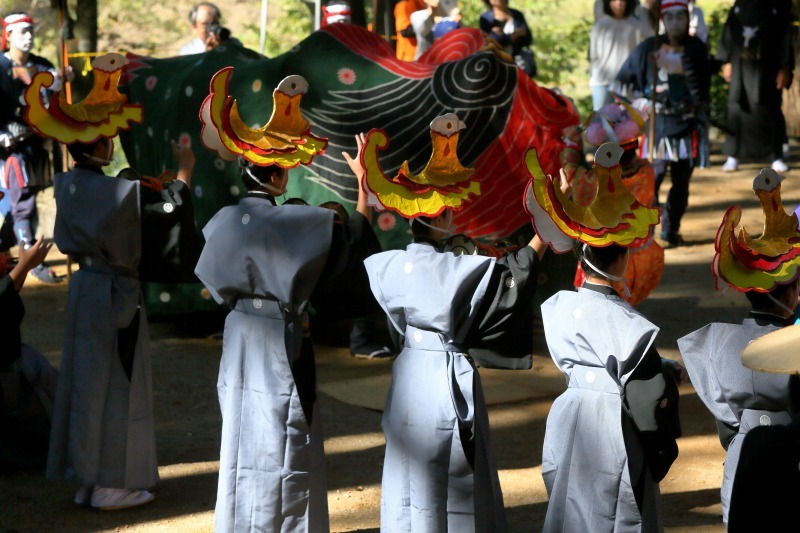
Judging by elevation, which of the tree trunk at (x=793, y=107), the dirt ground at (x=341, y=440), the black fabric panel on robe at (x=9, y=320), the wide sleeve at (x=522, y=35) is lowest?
the dirt ground at (x=341, y=440)

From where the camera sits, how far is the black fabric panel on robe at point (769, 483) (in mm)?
2354

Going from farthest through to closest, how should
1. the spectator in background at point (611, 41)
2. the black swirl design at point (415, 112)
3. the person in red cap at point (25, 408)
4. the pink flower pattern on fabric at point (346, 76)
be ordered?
the spectator in background at point (611, 41), the pink flower pattern on fabric at point (346, 76), the black swirl design at point (415, 112), the person in red cap at point (25, 408)

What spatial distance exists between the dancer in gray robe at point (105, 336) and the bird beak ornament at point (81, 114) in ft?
0.19

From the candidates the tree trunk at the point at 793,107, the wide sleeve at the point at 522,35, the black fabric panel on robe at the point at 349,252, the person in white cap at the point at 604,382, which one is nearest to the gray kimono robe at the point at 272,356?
the black fabric panel on robe at the point at 349,252

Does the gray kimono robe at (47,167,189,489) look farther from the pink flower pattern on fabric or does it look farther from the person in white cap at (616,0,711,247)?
the person in white cap at (616,0,711,247)

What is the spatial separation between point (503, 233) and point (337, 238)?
10.7 feet

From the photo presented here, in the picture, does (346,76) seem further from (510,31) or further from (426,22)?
(510,31)

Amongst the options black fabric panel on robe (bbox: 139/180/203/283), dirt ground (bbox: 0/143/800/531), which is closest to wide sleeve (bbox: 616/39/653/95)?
dirt ground (bbox: 0/143/800/531)

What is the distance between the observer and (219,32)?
9.39 meters

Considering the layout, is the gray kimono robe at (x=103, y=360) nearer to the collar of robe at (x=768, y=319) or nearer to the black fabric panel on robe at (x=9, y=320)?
the black fabric panel on robe at (x=9, y=320)

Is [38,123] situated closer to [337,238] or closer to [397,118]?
[337,238]

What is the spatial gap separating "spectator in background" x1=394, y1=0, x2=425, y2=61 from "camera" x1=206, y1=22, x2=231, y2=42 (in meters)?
1.70

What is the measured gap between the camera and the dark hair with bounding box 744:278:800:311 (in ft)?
13.1

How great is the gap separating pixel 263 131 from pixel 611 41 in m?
8.24
